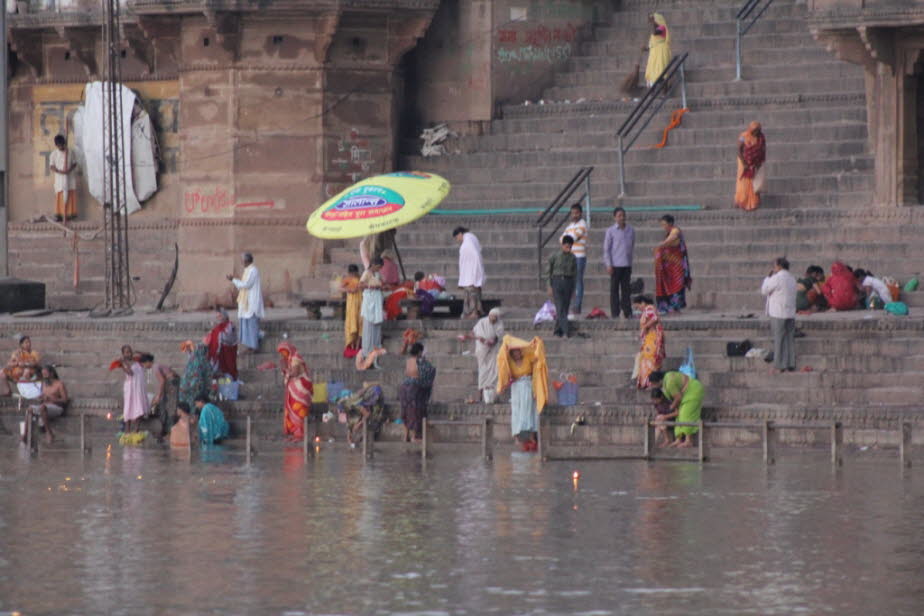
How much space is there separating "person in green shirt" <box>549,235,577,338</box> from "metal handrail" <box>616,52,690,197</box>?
4106 millimetres

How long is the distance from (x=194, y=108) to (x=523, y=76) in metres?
4.15

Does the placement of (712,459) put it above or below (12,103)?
Answer: below

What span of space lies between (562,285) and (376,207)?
2.25 meters

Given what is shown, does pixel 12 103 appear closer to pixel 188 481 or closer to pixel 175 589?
pixel 188 481

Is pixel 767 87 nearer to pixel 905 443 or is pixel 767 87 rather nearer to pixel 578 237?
pixel 578 237

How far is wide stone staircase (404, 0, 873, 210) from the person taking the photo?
81.1 ft

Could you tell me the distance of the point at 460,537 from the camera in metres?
13.6

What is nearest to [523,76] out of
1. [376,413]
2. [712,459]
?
[376,413]

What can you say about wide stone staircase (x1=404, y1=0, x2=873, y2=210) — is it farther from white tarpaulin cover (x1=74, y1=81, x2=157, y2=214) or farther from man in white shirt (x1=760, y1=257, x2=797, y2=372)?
man in white shirt (x1=760, y1=257, x2=797, y2=372)

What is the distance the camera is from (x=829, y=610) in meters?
11.0

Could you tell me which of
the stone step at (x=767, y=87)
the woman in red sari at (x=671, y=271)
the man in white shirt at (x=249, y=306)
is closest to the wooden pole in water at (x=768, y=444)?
the woman in red sari at (x=671, y=271)

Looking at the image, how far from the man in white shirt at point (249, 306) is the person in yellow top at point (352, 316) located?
942 millimetres

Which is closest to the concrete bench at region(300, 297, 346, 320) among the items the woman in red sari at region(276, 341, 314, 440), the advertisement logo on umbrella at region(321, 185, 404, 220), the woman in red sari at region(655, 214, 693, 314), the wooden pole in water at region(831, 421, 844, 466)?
the advertisement logo on umbrella at region(321, 185, 404, 220)

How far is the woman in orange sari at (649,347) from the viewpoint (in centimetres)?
1998
